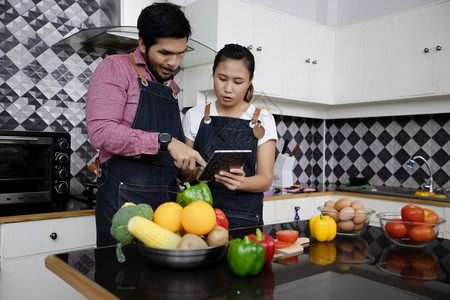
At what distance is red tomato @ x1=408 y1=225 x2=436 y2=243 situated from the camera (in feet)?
3.87

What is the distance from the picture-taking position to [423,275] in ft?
3.10

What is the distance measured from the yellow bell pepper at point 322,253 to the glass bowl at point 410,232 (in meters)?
0.18

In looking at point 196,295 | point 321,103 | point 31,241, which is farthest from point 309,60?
point 196,295

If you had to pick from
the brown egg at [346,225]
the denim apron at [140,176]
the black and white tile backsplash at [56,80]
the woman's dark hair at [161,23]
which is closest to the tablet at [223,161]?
the denim apron at [140,176]

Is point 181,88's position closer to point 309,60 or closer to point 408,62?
point 309,60

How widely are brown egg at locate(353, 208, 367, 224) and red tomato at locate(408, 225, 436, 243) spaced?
0.50 ft

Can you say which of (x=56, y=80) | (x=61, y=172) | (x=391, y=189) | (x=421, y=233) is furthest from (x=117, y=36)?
(x=391, y=189)

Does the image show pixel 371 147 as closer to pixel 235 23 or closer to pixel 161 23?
pixel 235 23

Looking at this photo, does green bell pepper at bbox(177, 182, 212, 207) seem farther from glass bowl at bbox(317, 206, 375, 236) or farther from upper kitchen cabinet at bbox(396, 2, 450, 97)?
upper kitchen cabinet at bbox(396, 2, 450, 97)

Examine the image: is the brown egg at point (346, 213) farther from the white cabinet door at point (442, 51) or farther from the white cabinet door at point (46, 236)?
the white cabinet door at point (442, 51)

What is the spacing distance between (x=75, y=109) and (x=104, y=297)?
204 cm

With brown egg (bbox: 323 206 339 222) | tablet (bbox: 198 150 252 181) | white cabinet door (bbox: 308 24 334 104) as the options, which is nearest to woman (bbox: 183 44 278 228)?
tablet (bbox: 198 150 252 181)

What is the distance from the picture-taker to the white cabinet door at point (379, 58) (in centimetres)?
318

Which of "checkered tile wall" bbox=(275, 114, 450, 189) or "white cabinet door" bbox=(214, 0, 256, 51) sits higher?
"white cabinet door" bbox=(214, 0, 256, 51)
